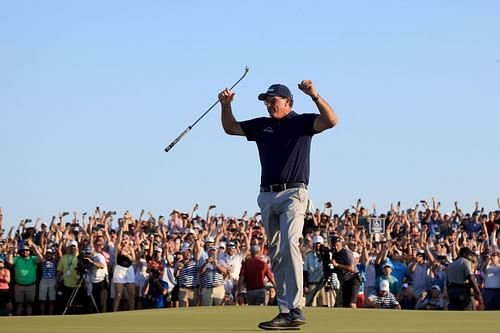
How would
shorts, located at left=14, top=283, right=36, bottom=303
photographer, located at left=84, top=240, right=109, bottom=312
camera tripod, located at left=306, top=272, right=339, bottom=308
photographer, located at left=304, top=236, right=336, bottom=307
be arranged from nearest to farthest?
1. camera tripod, located at left=306, top=272, right=339, bottom=308
2. photographer, located at left=304, top=236, right=336, bottom=307
3. photographer, located at left=84, top=240, right=109, bottom=312
4. shorts, located at left=14, top=283, right=36, bottom=303

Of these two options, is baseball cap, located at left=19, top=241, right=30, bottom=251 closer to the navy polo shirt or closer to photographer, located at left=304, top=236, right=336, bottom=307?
photographer, located at left=304, top=236, right=336, bottom=307

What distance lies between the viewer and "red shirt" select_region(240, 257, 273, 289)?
21.0 m

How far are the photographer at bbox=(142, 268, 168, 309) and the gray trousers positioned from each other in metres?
13.4

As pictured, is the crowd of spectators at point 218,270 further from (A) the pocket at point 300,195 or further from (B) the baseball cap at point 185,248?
(A) the pocket at point 300,195

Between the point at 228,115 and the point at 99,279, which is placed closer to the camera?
the point at 228,115

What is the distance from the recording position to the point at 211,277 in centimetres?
2191

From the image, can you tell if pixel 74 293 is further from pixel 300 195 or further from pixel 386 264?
pixel 300 195

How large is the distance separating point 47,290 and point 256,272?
18.7ft

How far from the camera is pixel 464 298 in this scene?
63.7ft

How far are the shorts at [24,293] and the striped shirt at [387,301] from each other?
7.97 m

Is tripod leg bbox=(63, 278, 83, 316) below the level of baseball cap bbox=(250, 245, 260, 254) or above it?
below

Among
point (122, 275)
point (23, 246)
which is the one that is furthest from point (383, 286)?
point (23, 246)

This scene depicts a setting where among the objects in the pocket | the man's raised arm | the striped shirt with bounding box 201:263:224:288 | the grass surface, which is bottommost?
the grass surface

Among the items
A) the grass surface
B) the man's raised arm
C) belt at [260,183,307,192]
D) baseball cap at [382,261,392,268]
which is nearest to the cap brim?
the man's raised arm
